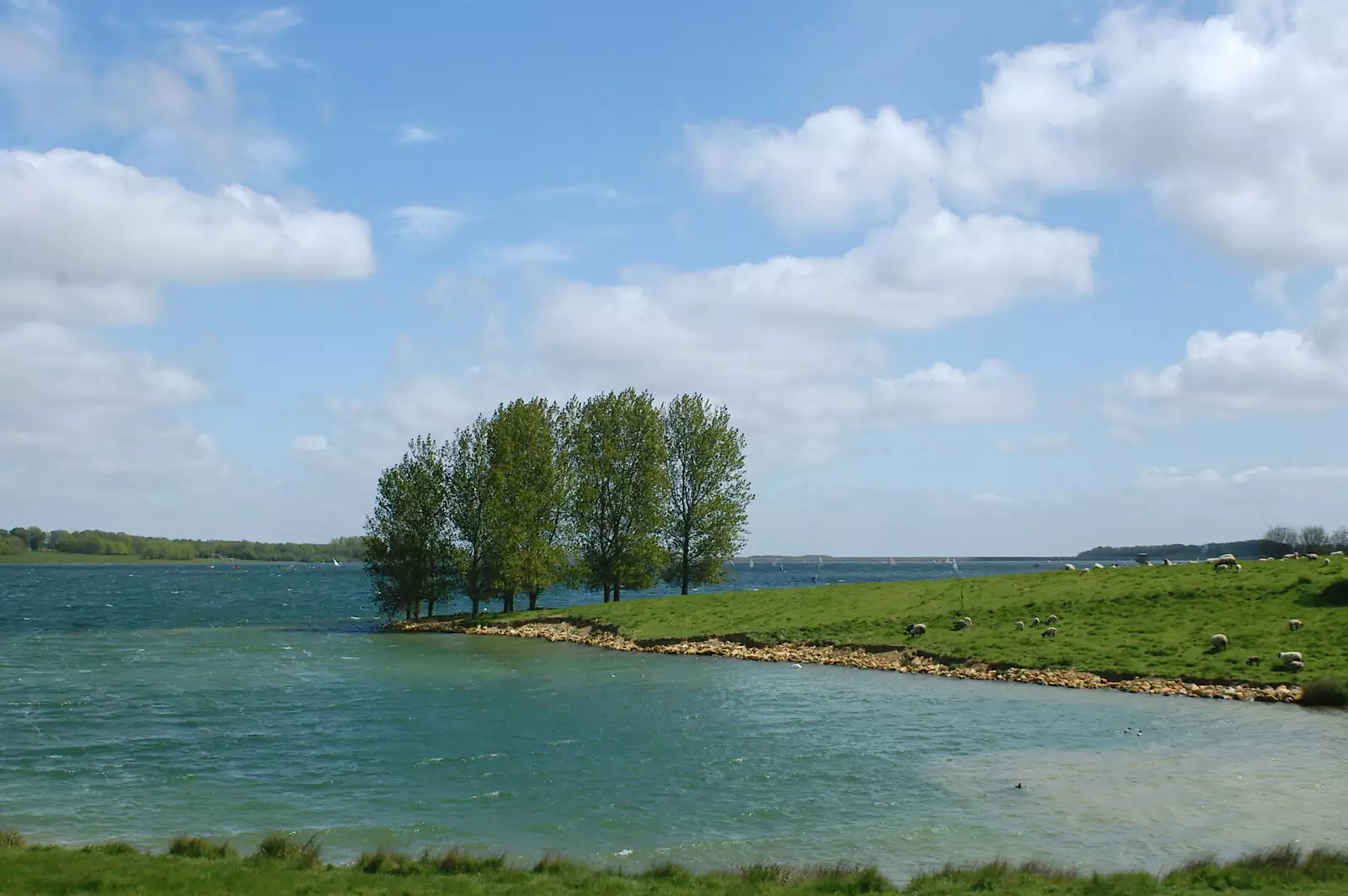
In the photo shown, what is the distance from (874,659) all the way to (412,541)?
46238 mm

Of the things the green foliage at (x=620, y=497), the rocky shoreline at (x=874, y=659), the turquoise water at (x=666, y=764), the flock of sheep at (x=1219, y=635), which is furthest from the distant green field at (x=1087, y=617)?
the green foliage at (x=620, y=497)

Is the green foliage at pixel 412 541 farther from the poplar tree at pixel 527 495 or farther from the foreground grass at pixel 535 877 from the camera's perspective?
the foreground grass at pixel 535 877

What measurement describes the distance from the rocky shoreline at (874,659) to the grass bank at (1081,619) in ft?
1.80

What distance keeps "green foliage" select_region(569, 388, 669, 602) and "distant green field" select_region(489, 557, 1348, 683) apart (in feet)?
39.2

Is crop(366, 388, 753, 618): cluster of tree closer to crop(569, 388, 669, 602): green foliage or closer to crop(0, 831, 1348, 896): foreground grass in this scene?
crop(569, 388, 669, 602): green foliage

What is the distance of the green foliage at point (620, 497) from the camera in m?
89.4

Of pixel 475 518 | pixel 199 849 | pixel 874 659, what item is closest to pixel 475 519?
pixel 475 518

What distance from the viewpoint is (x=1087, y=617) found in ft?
186

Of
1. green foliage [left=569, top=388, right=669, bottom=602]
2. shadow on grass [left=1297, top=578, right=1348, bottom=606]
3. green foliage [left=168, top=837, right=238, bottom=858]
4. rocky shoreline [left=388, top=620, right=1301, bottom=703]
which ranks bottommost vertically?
rocky shoreline [left=388, top=620, right=1301, bottom=703]

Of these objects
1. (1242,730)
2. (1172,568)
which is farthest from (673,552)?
(1242,730)

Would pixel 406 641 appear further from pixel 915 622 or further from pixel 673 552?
pixel 915 622

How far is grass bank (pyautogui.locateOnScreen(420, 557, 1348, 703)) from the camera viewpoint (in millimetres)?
46594

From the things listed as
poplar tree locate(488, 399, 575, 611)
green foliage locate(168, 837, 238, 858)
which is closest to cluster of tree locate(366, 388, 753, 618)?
poplar tree locate(488, 399, 575, 611)

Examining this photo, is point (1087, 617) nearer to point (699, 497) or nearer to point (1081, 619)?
point (1081, 619)
